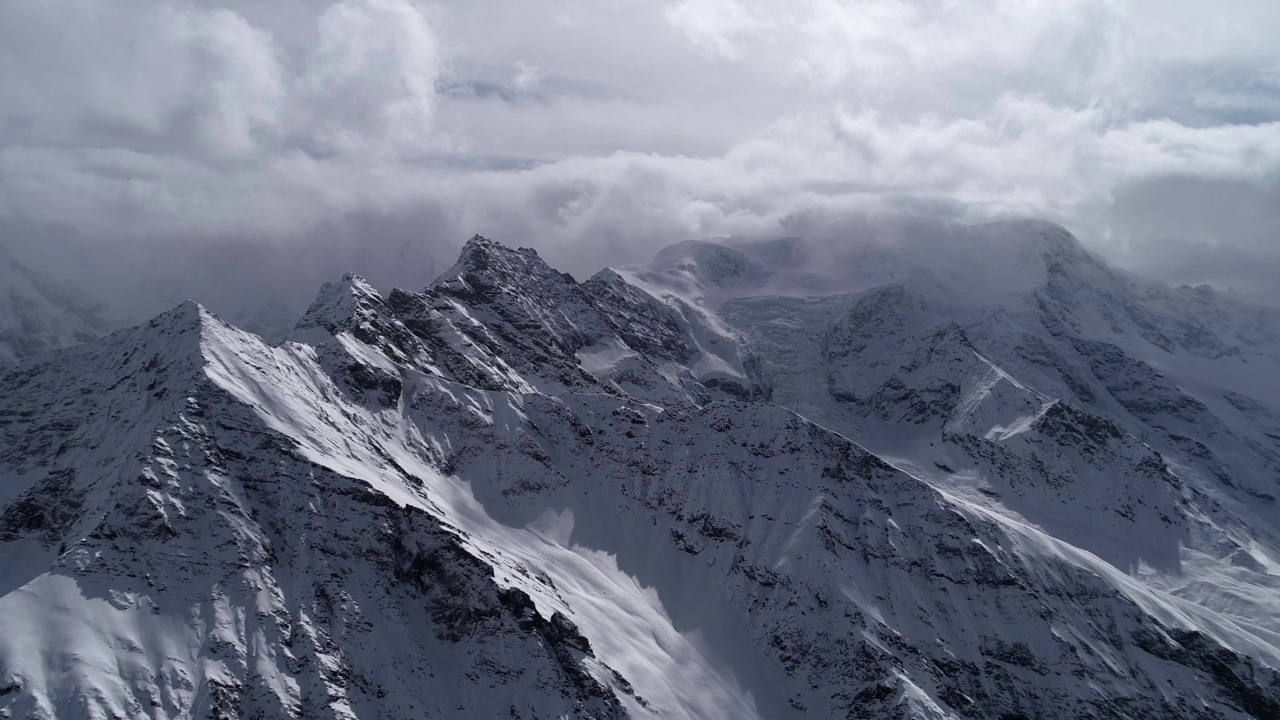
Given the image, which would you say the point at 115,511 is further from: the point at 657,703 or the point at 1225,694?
the point at 1225,694

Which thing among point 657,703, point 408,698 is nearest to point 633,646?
point 657,703

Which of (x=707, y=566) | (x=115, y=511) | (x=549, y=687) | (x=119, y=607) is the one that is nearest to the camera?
(x=119, y=607)

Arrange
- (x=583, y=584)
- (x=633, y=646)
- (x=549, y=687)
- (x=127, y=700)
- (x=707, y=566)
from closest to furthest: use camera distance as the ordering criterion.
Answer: (x=127, y=700) → (x=549, y=687) → (x=633, y=646) → (x=583, y=584) → (x=707, y=566)

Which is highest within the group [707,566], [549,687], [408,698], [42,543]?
[707,566]

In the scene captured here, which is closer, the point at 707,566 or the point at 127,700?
the point at 127,700

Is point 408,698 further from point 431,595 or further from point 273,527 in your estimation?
point 273,527

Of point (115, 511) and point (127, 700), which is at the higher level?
point (115, 511)

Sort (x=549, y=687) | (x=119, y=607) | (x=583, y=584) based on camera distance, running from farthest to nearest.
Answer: (x=583, y=584), (x=549, y=687), (x=119, y=607)

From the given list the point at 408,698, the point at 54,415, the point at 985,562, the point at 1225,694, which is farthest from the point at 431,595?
the point at 1225,694

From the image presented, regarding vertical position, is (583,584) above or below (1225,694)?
below
